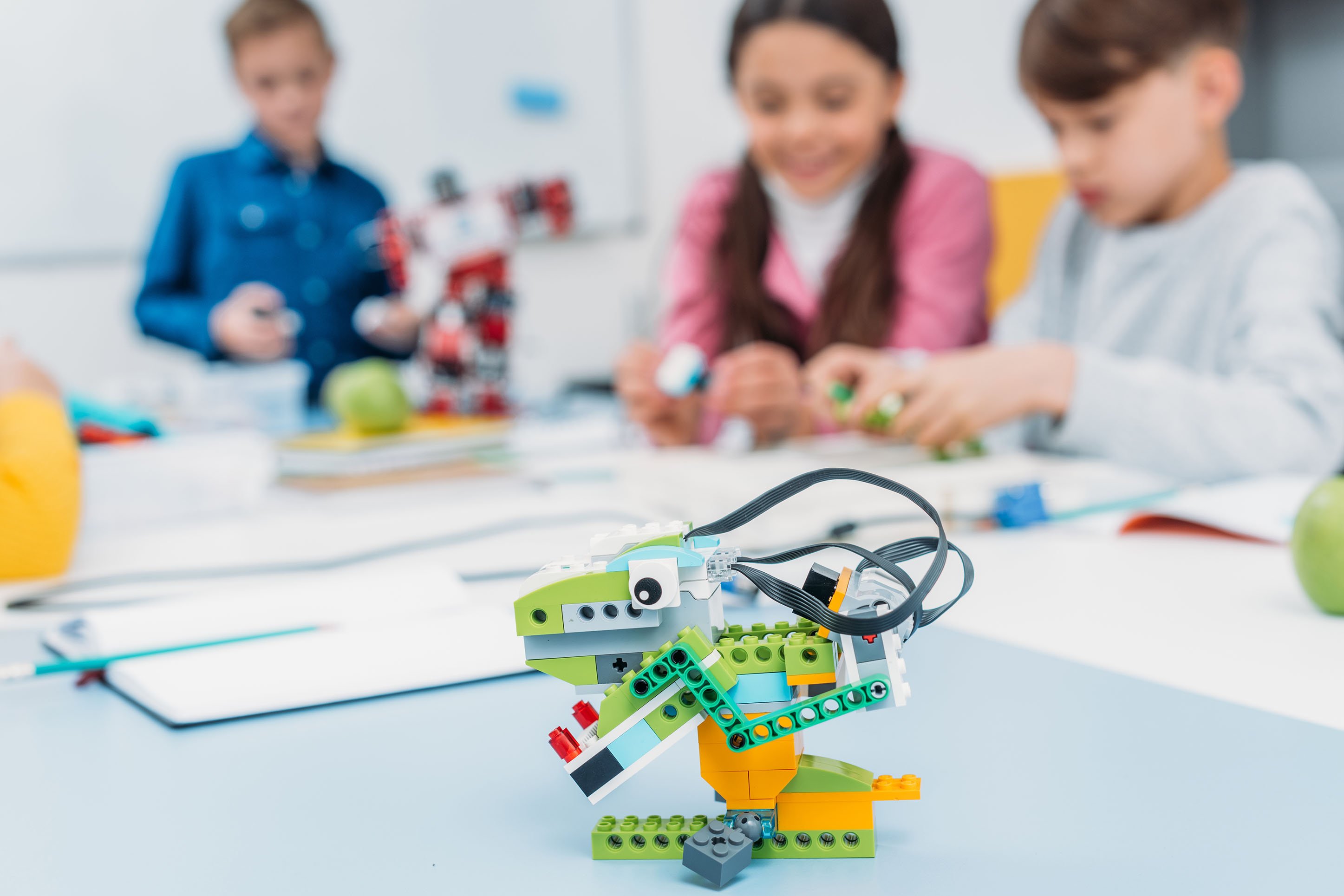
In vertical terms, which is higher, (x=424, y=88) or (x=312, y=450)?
(x=424, y=88)

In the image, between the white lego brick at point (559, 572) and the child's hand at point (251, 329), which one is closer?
the white lego brick at point (559, 572)

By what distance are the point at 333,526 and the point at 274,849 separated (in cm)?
52

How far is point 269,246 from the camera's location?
1.95 m

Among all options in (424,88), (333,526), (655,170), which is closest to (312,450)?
(333,526)

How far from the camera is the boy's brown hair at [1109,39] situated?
3.17ft

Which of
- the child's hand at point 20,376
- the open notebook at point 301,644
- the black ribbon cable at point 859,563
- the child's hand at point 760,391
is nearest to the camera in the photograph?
the black ribbon cable at point 859,563

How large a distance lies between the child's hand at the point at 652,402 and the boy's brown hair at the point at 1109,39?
18.1 inches

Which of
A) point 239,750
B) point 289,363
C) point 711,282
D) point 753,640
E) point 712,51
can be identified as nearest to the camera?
point 753,640

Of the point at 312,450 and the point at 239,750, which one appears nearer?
the point at 239,750

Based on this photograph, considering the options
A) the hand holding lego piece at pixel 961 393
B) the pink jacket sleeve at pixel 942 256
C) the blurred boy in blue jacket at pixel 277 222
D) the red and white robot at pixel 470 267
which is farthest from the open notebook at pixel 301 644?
the blurred boy in blue jacket at pixel 277 222

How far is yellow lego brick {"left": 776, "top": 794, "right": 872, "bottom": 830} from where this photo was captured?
11.8 inches

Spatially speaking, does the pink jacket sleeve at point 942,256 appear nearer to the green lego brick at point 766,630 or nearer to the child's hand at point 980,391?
the child's hand at point 980,391

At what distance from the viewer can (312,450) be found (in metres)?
1.01

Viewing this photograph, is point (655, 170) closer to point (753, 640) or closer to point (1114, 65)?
point (1114, 65)
